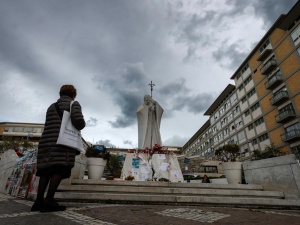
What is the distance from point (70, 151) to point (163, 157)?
22.4 feet

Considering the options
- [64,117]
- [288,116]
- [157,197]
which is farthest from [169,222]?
[288,116]

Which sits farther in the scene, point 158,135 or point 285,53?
point 285,53

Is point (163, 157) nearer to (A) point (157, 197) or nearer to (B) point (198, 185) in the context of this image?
(B) point (198, 185)

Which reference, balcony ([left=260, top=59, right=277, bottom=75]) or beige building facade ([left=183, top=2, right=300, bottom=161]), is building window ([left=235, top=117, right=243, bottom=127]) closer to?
beige building facade ([left=183, top=2, right=300, bottom=161])

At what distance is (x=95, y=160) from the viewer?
692cm

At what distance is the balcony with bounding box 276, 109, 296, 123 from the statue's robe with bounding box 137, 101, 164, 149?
24.6 m

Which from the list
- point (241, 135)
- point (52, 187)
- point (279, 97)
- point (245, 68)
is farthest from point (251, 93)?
point (52, 187)

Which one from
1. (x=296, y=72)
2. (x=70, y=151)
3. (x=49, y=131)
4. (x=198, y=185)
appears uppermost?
(x=296, y=72)

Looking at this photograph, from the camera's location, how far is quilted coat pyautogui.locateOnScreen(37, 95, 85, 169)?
295 centimetres

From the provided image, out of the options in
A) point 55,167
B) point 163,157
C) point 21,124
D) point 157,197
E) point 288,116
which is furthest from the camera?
point 21,124

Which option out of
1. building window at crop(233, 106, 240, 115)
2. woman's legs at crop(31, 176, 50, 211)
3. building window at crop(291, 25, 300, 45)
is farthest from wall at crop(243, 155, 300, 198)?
building window at crop(233, 106, 240, 115)

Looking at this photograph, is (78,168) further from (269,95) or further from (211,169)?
(211,169)

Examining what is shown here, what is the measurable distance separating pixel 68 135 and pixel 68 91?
2.93ft

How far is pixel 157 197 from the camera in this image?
4.19 m
